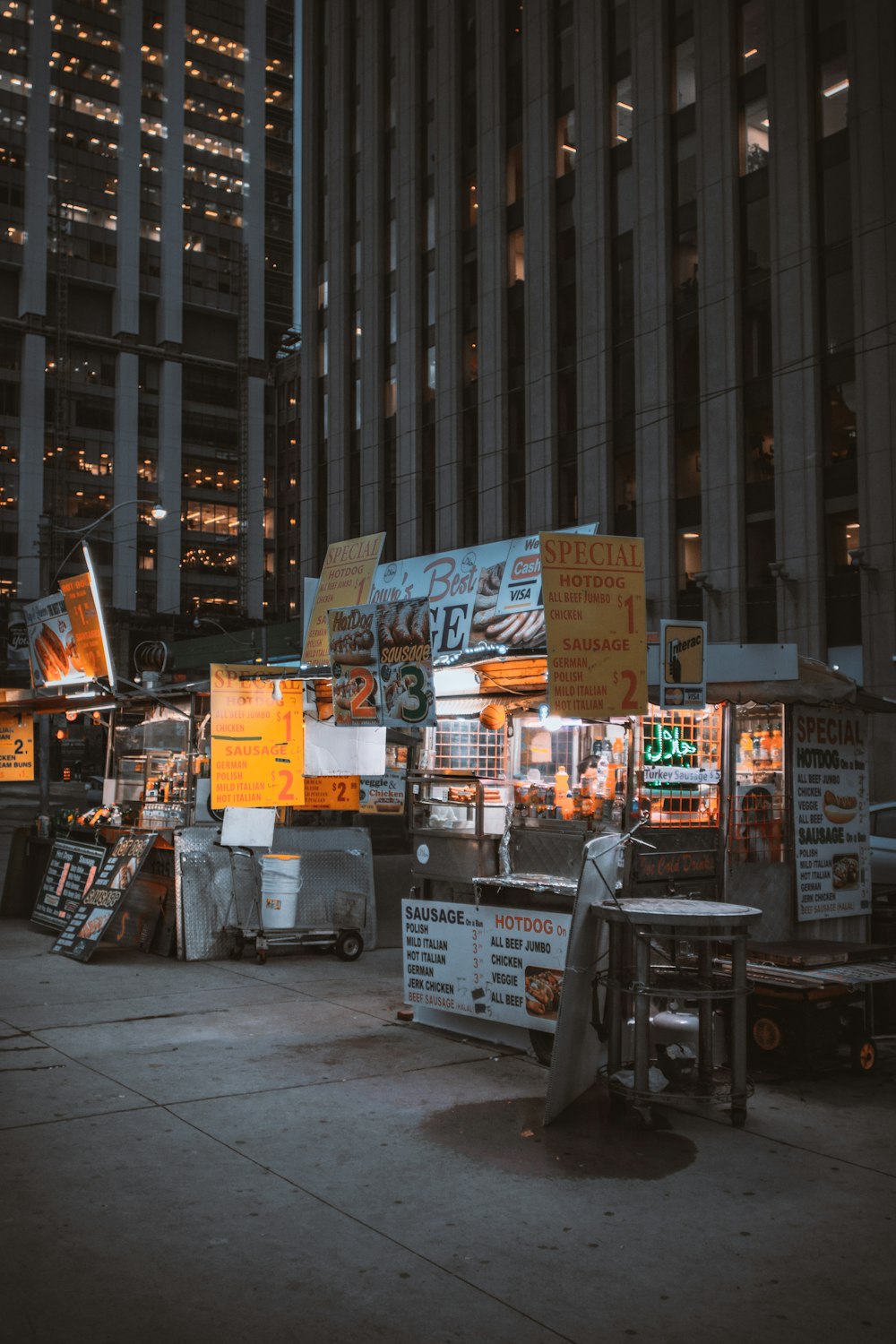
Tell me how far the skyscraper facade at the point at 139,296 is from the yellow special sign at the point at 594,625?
249 ft

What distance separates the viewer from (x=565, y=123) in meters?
36.1

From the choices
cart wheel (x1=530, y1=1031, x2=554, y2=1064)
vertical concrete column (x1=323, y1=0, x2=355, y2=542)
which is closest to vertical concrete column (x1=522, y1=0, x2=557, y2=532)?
vertical concrete column (x1=323, y1=0, x2=355, y2=542)

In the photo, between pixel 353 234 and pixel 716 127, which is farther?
pixel 353 234

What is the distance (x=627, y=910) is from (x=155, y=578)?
275ft

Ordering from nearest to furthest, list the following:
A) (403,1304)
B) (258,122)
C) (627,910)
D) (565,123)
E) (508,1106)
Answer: (403,1304)
(627,910)
(508,1106)
(565,123)
(258,122)

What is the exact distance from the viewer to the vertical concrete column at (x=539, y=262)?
35.1 m

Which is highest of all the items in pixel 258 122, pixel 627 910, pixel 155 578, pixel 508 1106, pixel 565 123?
pixel 258 122

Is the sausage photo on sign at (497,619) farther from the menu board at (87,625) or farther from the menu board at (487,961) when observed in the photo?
the menu board at (87,625)

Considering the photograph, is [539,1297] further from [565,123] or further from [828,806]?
[565,123]

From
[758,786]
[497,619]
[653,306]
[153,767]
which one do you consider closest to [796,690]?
[758,786]

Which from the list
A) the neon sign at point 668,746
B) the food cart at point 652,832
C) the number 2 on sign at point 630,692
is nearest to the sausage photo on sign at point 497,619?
the food cart at point 652,832

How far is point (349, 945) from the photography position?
37.9ft

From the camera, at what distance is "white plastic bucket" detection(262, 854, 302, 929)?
11.4m

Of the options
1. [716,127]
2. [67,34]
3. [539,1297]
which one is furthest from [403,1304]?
[67,34]
